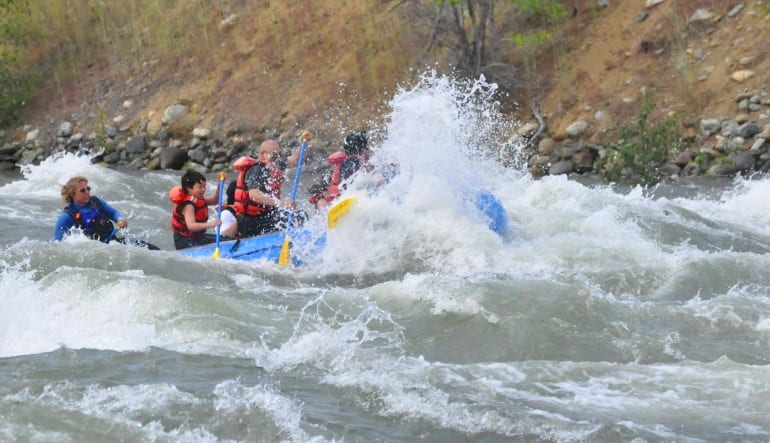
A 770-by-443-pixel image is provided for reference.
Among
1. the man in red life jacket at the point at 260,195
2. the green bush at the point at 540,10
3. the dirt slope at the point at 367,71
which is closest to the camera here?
the man in red life jacket at the point at 260,195

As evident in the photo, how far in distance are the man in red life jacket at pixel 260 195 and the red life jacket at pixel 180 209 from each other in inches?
13.9

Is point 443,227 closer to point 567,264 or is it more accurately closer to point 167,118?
point 567,264

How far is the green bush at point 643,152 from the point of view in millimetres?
16406

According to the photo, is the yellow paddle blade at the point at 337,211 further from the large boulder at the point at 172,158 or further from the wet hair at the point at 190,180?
the large boulder at the point at 172,158

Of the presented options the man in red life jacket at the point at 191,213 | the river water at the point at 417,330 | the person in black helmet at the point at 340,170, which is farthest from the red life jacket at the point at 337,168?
the man in red life jacket at the point at 191,213

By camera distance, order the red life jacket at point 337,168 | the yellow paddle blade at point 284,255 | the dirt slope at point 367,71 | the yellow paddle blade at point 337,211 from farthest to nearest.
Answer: the dirt slope at point 367,71 < the red life jacket at point 337,168 < the yellow paddle blade at point 337,211 < the yellow paddle blade at point 284,255

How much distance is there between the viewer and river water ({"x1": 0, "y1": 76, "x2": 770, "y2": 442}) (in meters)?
5.38

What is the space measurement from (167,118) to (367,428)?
63.0 feet

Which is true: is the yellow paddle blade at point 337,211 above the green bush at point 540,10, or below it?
below

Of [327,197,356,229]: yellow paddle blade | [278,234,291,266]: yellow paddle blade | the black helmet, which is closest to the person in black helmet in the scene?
the black helmet

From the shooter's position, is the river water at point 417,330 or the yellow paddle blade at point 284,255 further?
the yellow paddle blade at point 284,255

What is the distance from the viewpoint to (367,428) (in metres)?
5.32

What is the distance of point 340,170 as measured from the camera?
1088 centimetres

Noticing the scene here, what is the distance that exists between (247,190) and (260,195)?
0.84 ft
